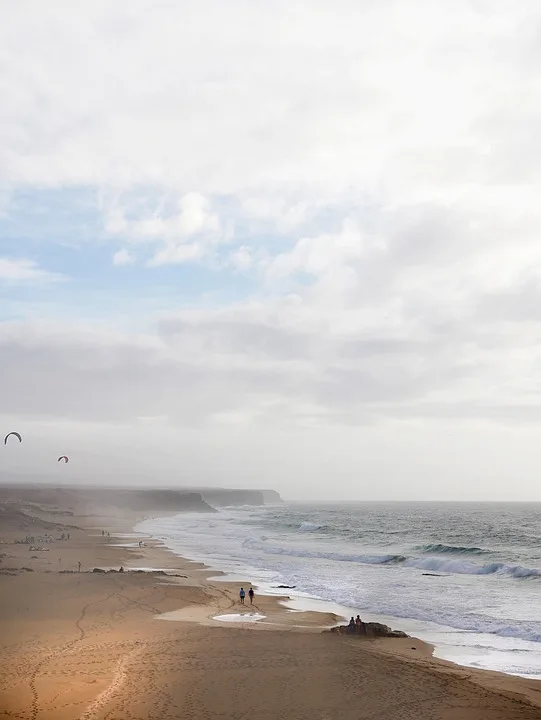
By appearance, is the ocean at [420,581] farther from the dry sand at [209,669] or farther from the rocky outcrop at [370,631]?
the dry sand at [209,669]

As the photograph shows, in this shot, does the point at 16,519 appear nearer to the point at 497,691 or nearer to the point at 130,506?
the point at 497,691

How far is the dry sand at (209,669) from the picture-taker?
1334 cm

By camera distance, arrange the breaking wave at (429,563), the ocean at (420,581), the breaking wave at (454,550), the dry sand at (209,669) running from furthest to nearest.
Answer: the breaking wave at (454,550) → the breaking wave at (429,563) → the ocean at (420,581) → the dry sand at (209,669)

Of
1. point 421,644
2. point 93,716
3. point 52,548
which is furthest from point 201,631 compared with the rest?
point 52,548

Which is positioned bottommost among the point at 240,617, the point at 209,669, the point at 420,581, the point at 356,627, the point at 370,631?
the point at 420,581

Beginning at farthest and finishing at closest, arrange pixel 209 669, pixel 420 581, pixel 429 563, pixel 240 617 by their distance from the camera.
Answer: pixel 429 563, pixel 420 581, pixel 240 617, pixel 209 669

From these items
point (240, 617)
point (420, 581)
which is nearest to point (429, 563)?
point (420, 581)

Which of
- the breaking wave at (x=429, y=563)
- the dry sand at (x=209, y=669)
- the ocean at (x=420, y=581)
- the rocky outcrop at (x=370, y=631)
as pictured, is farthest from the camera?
A: the breaking wave at (x=429, y=563)

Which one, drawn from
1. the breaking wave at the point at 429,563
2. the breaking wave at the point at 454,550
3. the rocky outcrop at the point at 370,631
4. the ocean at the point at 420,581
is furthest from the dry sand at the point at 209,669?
the breaking wave at the point at 454,550

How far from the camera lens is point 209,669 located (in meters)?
16.2

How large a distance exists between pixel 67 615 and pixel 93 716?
10.8 m

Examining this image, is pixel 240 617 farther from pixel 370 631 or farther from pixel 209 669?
pixel 209 669

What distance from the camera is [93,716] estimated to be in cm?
1250

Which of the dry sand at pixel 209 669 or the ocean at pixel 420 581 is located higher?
the dry sand at pixel 209 669
